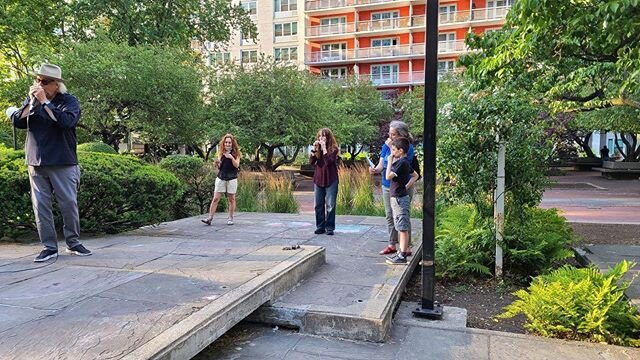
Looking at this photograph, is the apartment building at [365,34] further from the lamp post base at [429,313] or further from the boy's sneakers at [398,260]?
the lamp post base at [429,313]

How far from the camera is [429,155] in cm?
408

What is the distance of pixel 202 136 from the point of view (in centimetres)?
1827

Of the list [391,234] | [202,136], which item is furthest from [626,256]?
[202,136]

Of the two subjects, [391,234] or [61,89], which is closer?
[61,89]

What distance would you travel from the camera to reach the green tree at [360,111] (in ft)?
89.6

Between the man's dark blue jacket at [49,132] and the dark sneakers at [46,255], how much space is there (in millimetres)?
887

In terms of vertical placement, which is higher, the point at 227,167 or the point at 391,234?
the point at 227,167

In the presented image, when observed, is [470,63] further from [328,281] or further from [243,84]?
[243,84]

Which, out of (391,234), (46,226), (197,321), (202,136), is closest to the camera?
(197,321)

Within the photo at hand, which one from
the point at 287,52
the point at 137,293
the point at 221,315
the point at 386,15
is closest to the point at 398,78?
the point at 386,15

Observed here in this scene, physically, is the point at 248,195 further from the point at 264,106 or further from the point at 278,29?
the point at 278,29

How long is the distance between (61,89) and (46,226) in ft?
4.70

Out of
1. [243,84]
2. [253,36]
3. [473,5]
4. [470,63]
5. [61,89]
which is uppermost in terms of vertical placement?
[473,5]

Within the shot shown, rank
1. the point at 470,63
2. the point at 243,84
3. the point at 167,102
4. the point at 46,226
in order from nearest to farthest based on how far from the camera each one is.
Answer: the point at 46,226 < the point at 470,63 < the point at 167,102 < the point at 243,84
